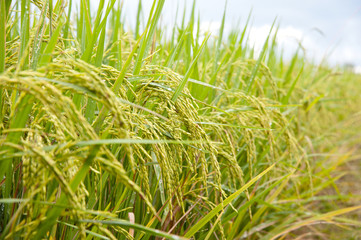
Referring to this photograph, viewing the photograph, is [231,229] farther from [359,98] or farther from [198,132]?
[359,98]

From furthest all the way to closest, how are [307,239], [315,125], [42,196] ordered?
[315,125], [307,239], [42,196]

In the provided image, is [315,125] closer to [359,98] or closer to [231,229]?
[231,229]

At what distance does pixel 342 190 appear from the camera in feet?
10.2

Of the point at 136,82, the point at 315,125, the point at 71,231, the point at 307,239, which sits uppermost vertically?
the point at 136,82

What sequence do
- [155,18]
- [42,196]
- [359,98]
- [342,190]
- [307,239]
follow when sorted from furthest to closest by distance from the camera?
[359,98]
[342,190]
[307,239]
[155,18]
[42,196]

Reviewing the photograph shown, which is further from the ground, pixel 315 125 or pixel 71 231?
pixel 315 125

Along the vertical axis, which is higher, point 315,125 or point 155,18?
point 155,18

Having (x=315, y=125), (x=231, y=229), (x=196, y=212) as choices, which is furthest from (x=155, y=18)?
(x=315, y=125)

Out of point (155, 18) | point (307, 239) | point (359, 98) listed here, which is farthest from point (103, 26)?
point (359, 98)

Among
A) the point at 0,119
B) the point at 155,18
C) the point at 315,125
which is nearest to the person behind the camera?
the point at 0,119

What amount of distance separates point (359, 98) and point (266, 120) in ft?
15.3

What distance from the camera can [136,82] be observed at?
1.08 meters

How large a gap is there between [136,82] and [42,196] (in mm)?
537

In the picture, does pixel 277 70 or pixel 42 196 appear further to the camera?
pixel 277 70
